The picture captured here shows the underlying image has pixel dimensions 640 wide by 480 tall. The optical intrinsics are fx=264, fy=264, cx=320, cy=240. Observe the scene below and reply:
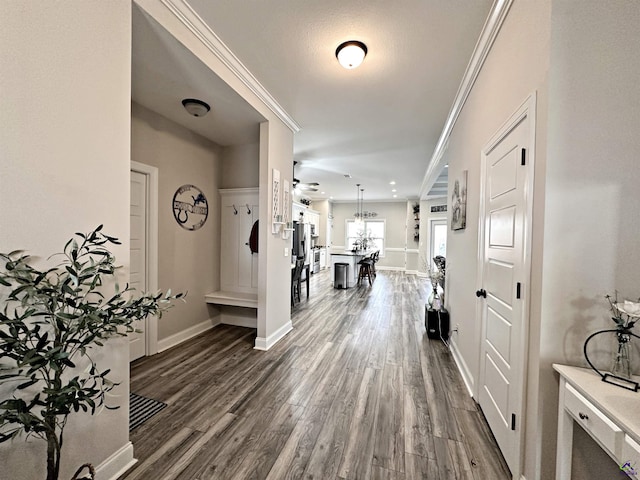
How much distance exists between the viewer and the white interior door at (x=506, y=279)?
1423mm

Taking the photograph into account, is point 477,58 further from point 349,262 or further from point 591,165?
point 349,262

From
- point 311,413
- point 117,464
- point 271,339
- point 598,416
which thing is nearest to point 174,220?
point 271,339

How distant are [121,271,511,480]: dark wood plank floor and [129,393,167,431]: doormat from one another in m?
0.06

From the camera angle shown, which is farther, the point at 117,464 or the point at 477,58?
the point at 477,58

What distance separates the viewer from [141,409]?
2.08 metres

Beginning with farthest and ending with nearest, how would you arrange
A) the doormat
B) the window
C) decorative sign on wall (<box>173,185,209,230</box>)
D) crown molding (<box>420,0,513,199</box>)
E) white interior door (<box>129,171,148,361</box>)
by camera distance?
1. the window
2. decorative sign on wall (<box>173,185,209,230</box>)
3. white interior door (<box>129,171,148,361</box>)
4. the doormat
5. crown molding (<box>420,0,513,199</box>)

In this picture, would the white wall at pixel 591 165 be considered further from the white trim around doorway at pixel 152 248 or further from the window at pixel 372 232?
the window at pixel 372 232

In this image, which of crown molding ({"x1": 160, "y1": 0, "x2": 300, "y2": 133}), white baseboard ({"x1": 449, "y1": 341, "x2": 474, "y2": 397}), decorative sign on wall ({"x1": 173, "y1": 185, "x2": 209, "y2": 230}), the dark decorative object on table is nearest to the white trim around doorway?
decorative sign on wall ({"x1": 173, "y1": 185, "x2": 209, "y2": 230})

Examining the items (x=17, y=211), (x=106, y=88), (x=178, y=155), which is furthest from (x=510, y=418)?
(x=178, y=155)

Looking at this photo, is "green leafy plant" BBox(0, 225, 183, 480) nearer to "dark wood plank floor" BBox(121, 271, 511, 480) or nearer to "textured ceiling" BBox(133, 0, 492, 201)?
"dark wood plank floor" BBox(121, 271, 511, 480)

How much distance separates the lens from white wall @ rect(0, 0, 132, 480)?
42.5 inches

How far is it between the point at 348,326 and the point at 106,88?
3.82 metres

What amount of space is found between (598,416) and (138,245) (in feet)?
12.2

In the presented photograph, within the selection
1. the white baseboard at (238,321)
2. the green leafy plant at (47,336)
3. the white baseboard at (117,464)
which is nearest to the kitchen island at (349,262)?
the white baseboard at (238,321)
